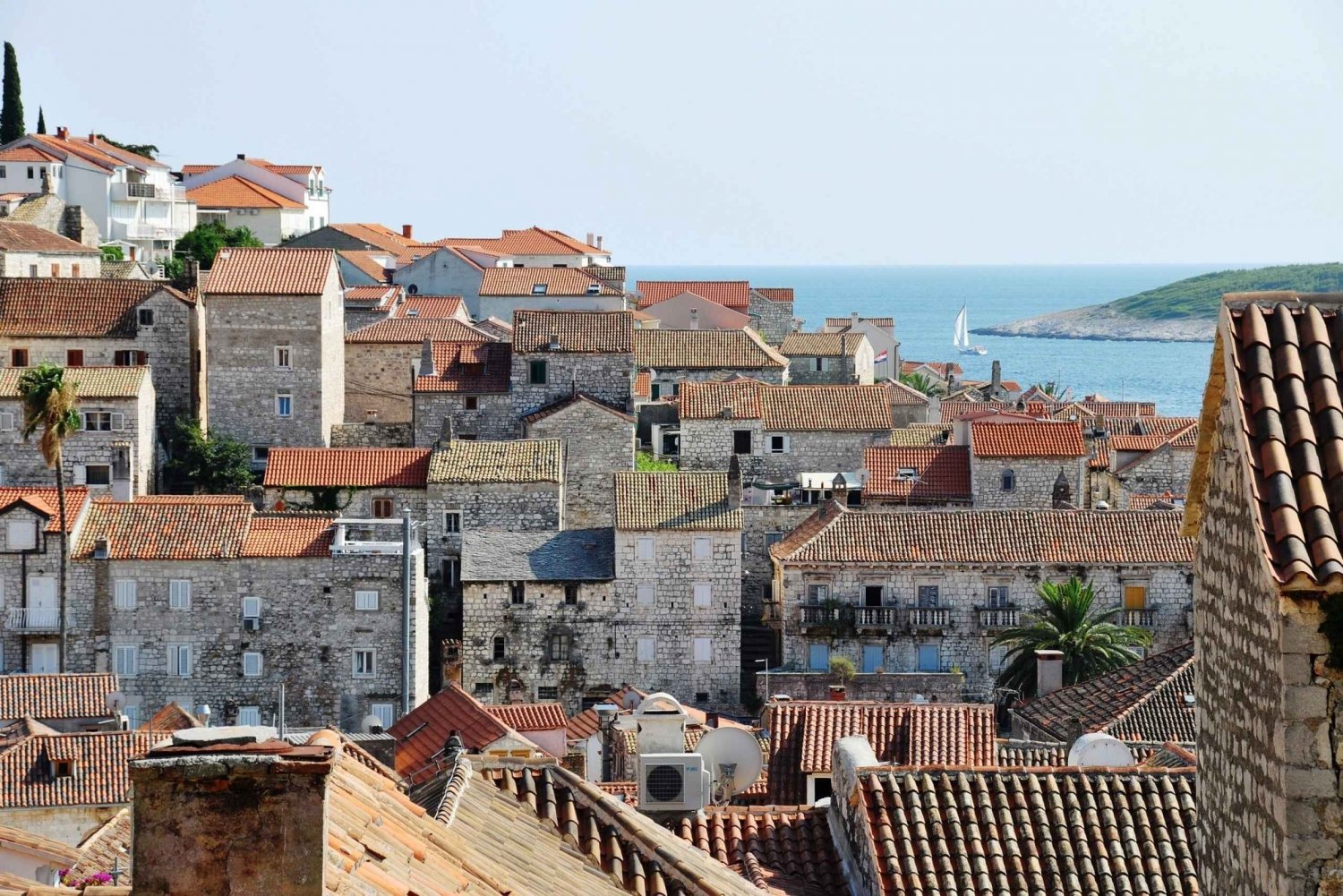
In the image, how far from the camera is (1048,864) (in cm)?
1545

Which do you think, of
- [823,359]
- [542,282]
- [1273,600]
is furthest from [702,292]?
[1273,600]

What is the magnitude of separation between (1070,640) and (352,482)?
18838 millimetres

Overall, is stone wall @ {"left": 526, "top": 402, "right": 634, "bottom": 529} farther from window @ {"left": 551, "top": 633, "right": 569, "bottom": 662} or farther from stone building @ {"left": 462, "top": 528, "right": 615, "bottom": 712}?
window @ {"left": 551, "top": 633, "right": 569, "bottom": 662}

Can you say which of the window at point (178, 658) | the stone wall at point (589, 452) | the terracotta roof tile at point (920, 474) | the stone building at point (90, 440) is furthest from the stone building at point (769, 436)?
the window at point (178, 658)

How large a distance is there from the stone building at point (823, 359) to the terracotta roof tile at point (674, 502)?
82.9ft

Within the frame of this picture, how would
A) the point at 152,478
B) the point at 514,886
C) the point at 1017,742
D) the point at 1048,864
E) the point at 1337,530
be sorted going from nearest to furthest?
1. the point at 1337,530
2. the point at 514,886
3. the point at 1048,864
4. the point at 1017,742
5. the point at 152,478

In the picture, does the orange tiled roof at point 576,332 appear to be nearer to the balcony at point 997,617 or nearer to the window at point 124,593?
the balcony at point 997,617

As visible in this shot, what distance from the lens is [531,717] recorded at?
41719mm

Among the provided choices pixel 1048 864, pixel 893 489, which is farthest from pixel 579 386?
pixel 1048 864

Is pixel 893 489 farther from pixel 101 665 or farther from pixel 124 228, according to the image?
pixel 124 228

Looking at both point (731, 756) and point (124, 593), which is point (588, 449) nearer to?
point (124, 593)

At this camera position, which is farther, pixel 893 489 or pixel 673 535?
pixel 893 489

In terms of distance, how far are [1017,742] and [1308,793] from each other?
69.7 ft

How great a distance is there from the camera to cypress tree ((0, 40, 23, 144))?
355ft
